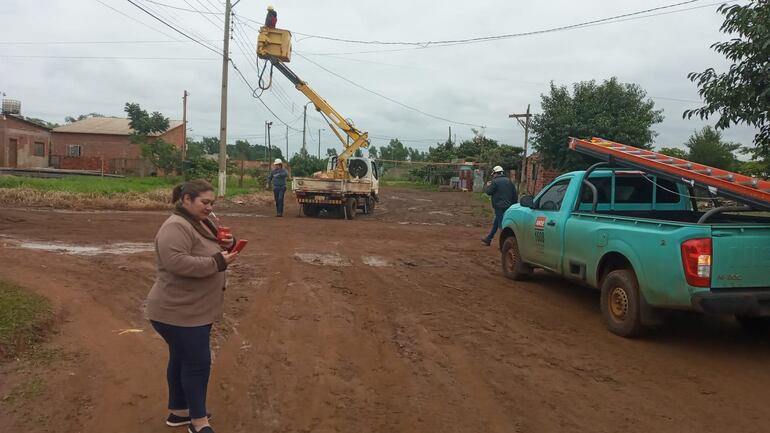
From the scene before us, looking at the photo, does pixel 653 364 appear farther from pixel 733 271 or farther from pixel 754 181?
pixel 754 181

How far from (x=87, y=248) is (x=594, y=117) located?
1986 centimetres

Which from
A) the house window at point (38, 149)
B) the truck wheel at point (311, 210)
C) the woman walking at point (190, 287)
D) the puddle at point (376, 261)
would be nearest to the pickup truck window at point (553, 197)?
the puddle at point (376, 261)

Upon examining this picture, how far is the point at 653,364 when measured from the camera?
4.93 m

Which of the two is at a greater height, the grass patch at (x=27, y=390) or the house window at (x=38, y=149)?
the house window at (x=38, y=149)

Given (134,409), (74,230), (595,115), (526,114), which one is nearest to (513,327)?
(134,409)

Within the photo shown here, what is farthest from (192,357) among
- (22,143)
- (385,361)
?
(22,143)

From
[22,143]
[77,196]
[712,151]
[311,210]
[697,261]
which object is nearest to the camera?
[697,261]

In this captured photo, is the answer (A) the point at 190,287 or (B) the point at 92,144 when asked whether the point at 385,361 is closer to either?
(A) the point at 190,287

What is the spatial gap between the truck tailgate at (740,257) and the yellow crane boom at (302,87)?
15914mm

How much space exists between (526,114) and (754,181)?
25874 mm

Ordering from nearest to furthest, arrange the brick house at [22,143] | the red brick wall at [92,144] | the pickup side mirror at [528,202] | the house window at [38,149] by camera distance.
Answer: the pickup side mirror at [528,202] → the brick house at [22,143] → the house window at [38,149] → the red brick wall at [92,144]

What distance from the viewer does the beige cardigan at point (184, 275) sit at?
319cm

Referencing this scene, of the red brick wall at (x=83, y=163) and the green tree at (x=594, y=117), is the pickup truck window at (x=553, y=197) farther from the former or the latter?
the red brick wall at (x=83, y=163)

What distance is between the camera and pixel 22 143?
44.3 metres
